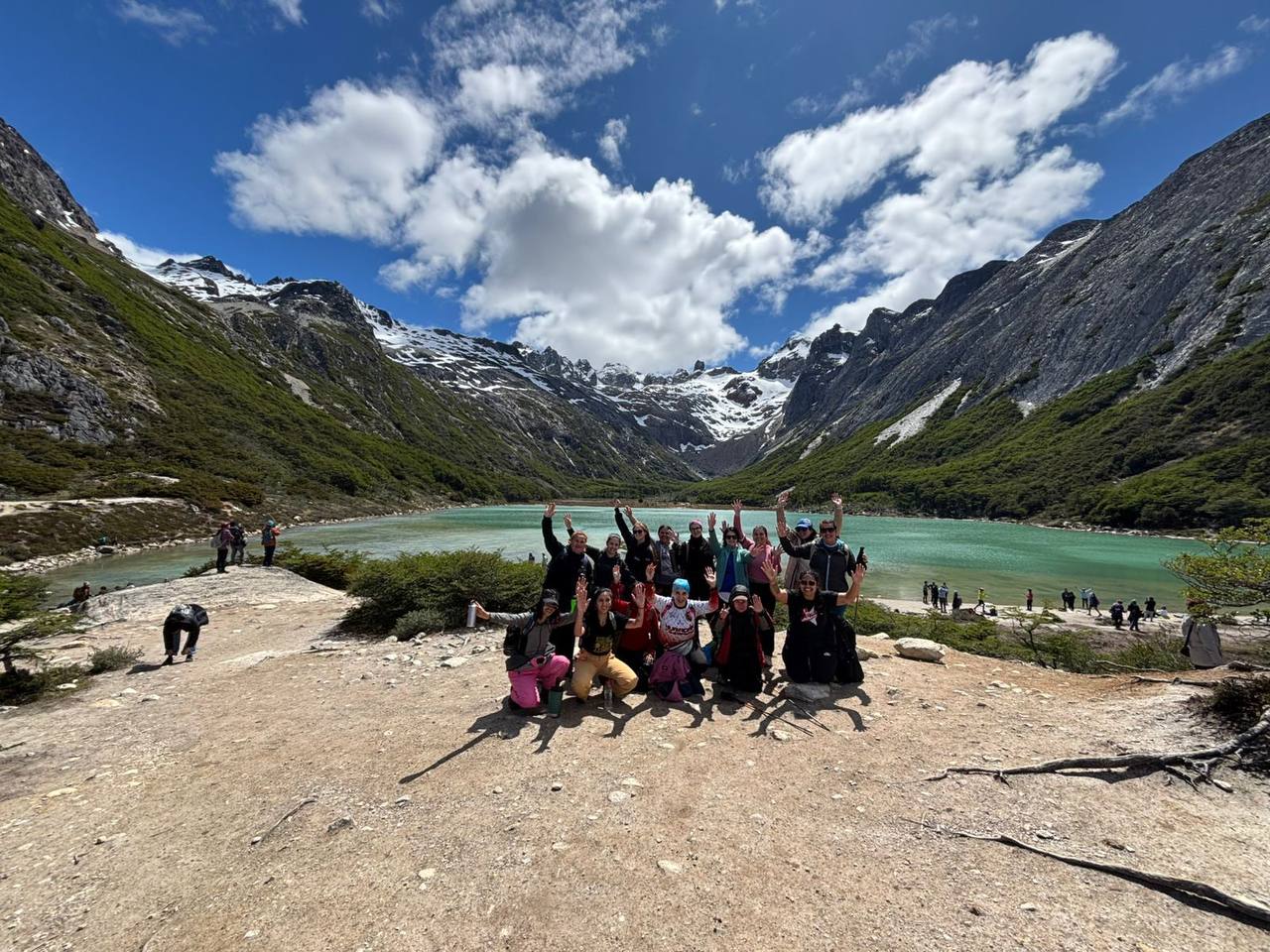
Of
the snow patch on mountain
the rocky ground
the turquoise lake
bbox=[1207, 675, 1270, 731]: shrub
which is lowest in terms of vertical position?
the turquoise lake

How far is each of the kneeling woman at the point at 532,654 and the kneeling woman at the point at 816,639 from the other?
4.08 m

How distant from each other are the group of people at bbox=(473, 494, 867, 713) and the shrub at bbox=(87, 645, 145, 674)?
906 centimetres

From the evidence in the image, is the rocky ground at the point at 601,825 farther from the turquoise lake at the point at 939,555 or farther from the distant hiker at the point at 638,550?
the turquoise lake at the point at 939,555

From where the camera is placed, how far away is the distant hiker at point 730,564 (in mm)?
9789

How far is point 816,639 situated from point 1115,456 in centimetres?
11451

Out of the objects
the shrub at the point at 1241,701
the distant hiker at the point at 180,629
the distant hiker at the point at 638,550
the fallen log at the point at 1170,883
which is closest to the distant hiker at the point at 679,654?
the distant hiker at the point at 638,550

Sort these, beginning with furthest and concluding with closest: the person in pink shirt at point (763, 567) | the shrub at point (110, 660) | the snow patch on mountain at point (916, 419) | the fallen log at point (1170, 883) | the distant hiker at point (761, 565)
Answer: the snow patch on mountain at point (916, 419)
the shrub at point (110, 660)
the distant hiker at point (761, 565)
the person in pink shirt at point (763, 567)
the fallen log at point (1170, 883)

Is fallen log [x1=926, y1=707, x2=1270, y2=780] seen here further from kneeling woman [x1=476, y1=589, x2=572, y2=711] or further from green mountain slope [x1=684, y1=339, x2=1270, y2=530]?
green mountain slope [x1=684, y1=339, x2=1270, y2=530]

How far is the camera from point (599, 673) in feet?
26.6

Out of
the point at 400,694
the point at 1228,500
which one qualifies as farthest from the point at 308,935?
the point at 1228,500

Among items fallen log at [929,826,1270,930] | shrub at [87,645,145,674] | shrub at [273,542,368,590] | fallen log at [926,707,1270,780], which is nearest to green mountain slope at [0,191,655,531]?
shrub at [273,542,368,590]

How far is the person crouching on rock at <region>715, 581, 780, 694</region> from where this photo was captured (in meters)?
8.41

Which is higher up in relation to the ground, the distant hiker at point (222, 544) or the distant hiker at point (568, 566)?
the distant hiker at point (568, 566)

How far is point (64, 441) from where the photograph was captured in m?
52.4
